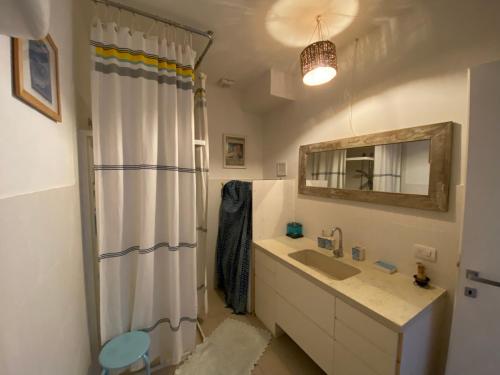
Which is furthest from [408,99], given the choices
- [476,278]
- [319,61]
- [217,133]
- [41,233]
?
[41,233]

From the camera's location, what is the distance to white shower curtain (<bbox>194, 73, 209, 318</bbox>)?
1.71 meters

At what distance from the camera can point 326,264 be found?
1.68 m

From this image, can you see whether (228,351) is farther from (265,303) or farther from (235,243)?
(235,243)

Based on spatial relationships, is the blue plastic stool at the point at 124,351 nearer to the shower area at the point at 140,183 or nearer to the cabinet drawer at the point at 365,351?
the shower area at the point at 140,183

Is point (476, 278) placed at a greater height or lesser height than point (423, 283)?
greater

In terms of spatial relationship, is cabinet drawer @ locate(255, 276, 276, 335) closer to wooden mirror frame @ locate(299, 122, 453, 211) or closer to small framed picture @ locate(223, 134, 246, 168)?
wooden mirror frame @ locate(299, 122, 453, 211)

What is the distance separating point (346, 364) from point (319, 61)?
1.82 metres

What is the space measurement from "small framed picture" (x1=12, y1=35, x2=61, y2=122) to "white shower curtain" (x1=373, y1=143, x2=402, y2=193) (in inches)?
73.2

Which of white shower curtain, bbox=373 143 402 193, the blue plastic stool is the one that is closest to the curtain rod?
white shower curtain, bbox=373 143 402 193

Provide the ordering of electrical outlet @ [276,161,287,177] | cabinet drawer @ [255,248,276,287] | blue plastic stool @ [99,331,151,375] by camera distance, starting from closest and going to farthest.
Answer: blue plastic stool @ [99,331,151,375], cabinet drawer @ [255,248,276,287], electrical outlet @ [276,161,287,177]

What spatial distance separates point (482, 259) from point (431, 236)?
0.33m

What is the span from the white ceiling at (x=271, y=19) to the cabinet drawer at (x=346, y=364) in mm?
2093

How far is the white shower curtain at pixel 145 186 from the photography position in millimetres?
1186

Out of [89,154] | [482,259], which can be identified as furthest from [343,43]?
[89,154]
